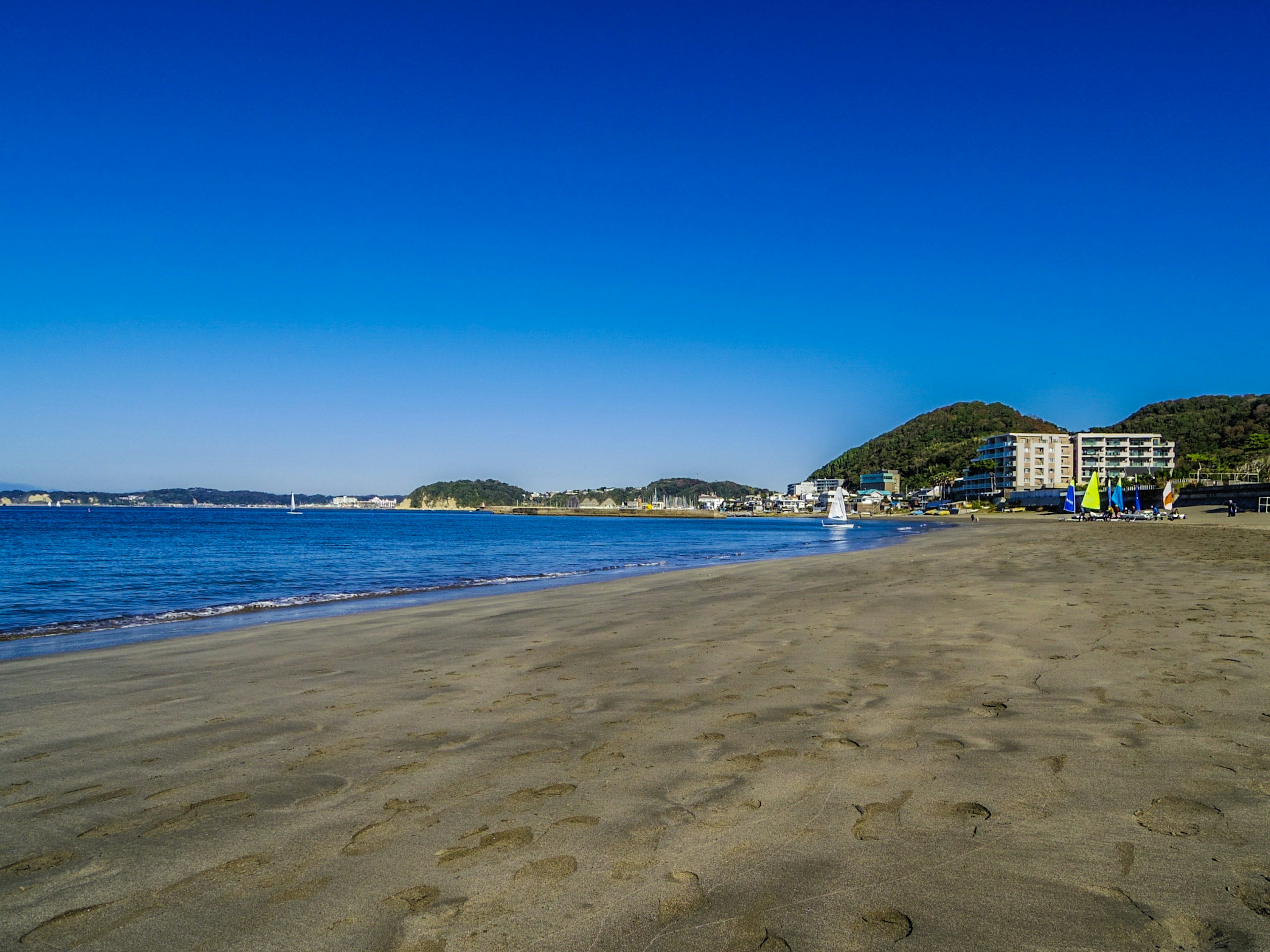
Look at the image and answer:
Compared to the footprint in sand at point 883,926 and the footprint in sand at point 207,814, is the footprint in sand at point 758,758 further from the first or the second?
the footprint in sand at point 207,814

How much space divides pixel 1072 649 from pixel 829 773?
4.90m

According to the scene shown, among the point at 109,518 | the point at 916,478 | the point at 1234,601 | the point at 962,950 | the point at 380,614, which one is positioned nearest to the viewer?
the point at 962,950

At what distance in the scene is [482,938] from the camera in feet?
8.43

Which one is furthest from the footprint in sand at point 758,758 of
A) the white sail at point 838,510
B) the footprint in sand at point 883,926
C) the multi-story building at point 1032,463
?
the multi-story building at point 1032,463

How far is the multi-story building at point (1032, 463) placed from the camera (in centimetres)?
12688

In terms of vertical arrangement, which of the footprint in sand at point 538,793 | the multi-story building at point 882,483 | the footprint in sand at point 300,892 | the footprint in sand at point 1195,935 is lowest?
the footprint in sand at point 538,793

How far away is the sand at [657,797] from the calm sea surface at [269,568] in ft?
18.7

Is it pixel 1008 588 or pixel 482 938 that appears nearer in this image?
pixel 482 938

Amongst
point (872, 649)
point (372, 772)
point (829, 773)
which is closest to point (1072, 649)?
point (872, 649)

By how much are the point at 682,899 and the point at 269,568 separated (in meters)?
25.8

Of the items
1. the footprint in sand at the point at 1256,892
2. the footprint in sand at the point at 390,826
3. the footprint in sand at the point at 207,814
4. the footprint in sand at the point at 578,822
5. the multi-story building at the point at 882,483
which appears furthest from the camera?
the multi-story building at the point at 882,483

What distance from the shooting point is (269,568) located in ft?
82.0

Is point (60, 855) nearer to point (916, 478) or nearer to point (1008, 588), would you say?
point (1008, 588)

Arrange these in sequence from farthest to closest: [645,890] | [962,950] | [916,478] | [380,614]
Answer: [916,478] → [380,614] → [645,890] → [962,950]
